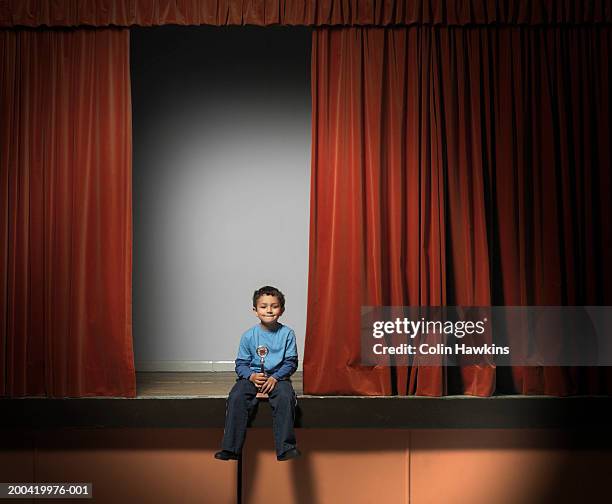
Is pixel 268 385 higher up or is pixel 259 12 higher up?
pixel 259 12

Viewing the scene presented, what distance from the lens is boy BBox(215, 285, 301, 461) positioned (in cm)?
284

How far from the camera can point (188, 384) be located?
3625 mm

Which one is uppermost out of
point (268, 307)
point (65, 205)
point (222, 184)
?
point (222, 184)

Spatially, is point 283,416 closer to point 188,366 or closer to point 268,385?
point 268,385

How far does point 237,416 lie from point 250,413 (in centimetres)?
10

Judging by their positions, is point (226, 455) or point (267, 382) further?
point (267, 382)

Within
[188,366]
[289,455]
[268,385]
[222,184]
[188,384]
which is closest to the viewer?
[289,455]

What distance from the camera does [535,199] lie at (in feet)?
10.5

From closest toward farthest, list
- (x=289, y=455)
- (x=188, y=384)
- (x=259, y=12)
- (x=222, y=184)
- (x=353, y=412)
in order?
(x=289, y=455) → (x=353, y=412) → (x=259, y=12) → (x=188, y=384) → (x=222, y=184)

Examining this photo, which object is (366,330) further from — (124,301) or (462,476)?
(124,301)

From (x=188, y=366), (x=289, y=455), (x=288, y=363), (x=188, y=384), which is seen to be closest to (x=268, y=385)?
(x=288, y=363)

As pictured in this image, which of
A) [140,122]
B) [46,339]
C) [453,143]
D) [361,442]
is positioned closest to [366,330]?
[361,442]

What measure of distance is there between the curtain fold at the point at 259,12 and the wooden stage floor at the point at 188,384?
68.5 inches

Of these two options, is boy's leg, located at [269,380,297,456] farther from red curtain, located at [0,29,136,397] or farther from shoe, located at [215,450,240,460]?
red curtain, located at [0,29,136,397]
